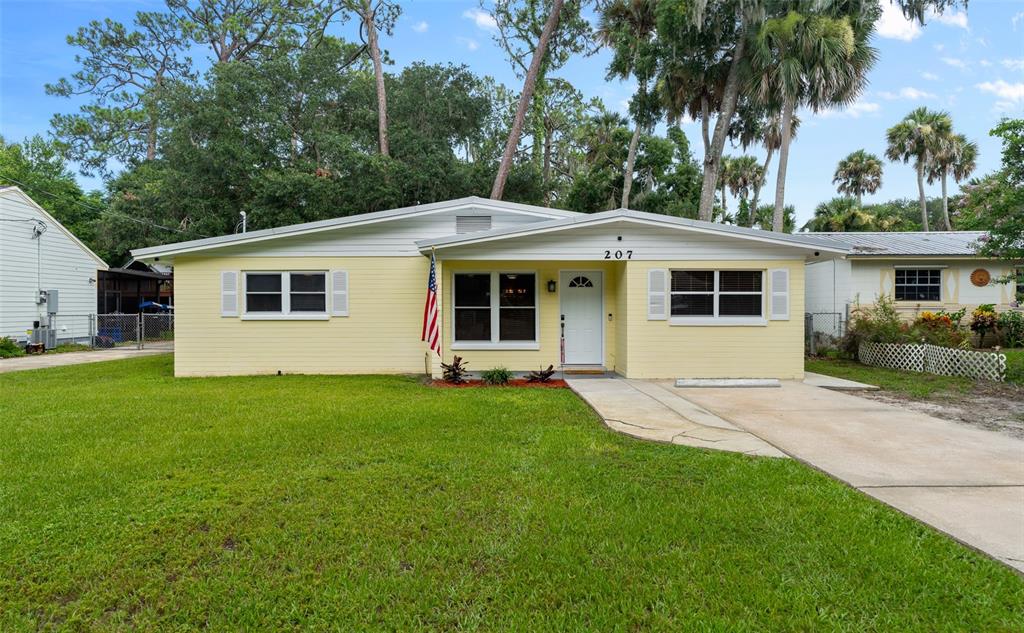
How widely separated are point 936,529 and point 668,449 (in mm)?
2149

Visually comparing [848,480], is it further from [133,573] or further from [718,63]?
[718,63]

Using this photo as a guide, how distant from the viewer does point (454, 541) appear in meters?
3.16

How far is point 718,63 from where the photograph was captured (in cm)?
1680

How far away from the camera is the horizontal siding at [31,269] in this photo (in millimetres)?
15852

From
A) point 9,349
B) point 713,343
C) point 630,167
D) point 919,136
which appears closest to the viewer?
point 713,343

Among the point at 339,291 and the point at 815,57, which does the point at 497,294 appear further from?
the point at 815,57

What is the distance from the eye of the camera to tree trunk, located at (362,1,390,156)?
20.0 metres

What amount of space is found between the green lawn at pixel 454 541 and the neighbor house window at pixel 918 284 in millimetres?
14614

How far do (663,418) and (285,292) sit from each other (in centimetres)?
782

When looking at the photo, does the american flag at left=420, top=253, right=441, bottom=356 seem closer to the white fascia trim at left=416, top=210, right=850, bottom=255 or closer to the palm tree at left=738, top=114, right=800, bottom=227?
the white fascia trim at left=416, top=210, right=850, bottom=255

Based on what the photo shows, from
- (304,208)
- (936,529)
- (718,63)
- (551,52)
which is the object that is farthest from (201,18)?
(936,529)

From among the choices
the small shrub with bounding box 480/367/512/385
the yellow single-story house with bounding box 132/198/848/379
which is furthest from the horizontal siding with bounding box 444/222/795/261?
the small shrub with bounding box 480/367/512/385

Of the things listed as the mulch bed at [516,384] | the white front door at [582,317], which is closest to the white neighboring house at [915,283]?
the white front door at [582,317]

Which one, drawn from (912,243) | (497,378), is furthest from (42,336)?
(912,243)
